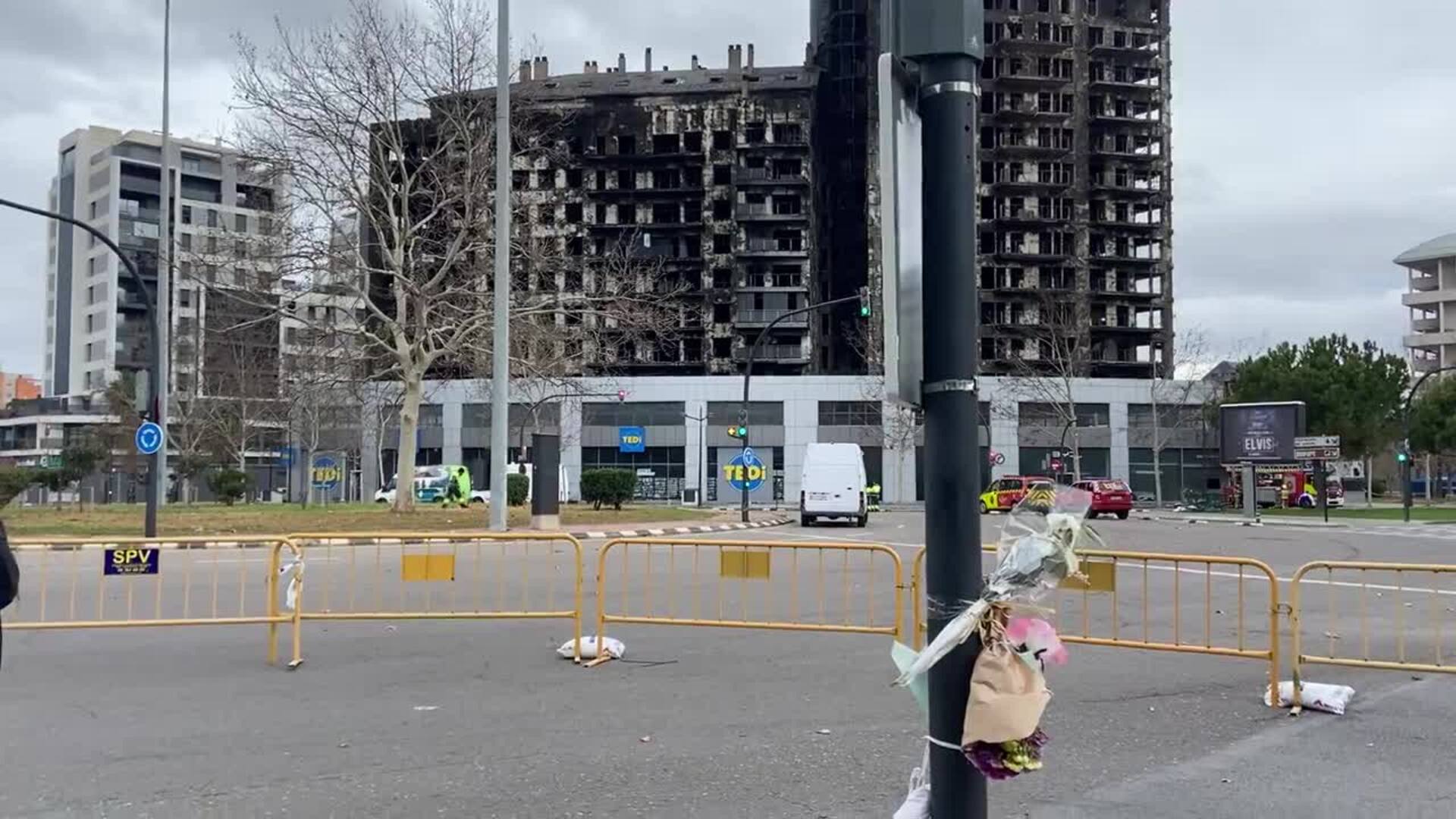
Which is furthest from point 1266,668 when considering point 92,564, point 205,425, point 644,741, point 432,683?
point 205,425

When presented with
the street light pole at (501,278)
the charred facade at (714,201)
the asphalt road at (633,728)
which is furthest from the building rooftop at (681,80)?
the asphalt road at (633,728)

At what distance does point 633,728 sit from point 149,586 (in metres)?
10.2

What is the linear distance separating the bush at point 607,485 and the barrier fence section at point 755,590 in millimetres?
20496

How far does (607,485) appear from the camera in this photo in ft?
128

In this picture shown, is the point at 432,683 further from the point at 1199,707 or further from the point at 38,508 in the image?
the point at 38,508

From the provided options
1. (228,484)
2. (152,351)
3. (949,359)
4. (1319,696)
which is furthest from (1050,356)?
(949,359)

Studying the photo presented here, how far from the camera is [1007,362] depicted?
7575 cm

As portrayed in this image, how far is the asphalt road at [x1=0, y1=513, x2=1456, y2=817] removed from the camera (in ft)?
17.5

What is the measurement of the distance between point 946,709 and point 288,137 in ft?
96.5

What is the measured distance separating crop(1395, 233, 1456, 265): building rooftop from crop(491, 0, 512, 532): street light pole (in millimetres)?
98064

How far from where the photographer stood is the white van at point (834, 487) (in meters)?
33.9

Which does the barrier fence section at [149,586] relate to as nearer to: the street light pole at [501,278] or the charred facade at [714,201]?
the street light pole at [501,278]

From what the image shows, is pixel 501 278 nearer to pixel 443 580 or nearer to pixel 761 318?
pixel 443 580

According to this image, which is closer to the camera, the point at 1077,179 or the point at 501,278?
the point at 501,278
